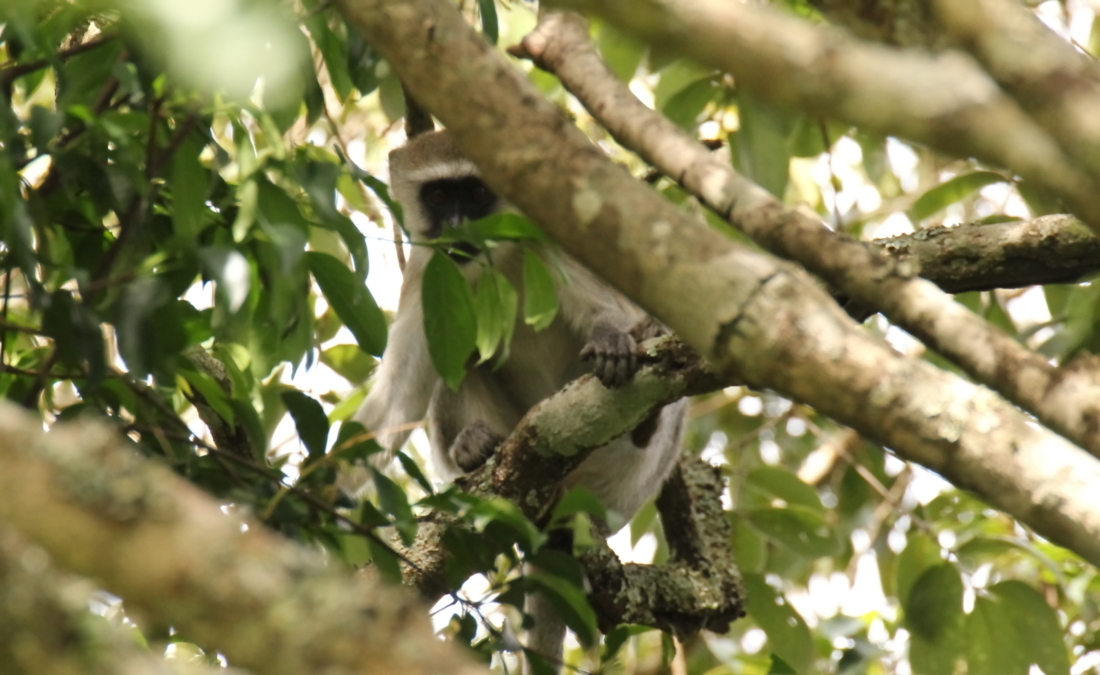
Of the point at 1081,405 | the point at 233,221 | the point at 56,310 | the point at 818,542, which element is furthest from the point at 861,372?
the point at 818,542

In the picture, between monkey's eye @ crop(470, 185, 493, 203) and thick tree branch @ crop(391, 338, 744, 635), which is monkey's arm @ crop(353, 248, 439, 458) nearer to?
monkey's eye @ crop(470, 185, 493, 203)

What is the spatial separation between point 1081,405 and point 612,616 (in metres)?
2.87

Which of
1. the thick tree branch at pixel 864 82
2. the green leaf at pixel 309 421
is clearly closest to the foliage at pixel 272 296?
the green leaf at pixel 309 421

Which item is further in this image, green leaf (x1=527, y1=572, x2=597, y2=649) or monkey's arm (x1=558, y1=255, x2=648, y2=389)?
monkey's arm (x1=558, y1=255, x2=648, y2=389)

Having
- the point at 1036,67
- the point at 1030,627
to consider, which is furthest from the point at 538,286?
the point at 1030,627

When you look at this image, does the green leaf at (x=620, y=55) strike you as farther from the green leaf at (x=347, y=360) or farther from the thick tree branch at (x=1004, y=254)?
the green leaf at (x=347, y=360)

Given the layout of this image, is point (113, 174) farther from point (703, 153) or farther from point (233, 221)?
point (703, 153)

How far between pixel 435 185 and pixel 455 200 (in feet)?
0.75

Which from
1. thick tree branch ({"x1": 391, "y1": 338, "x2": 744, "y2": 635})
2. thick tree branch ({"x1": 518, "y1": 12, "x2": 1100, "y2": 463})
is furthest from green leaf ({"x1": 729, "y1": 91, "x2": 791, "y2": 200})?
thick tree branch ({"x1": 518, "y1": 12, "x2": 1100, "y2": 463})

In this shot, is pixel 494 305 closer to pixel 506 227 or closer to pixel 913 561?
pixel 506 227

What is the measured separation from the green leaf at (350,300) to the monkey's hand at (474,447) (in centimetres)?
229

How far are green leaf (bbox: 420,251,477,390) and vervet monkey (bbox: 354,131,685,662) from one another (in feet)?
7.64

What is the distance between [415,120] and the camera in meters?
5.13

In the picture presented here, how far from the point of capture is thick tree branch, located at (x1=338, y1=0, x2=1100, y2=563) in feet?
4.50
